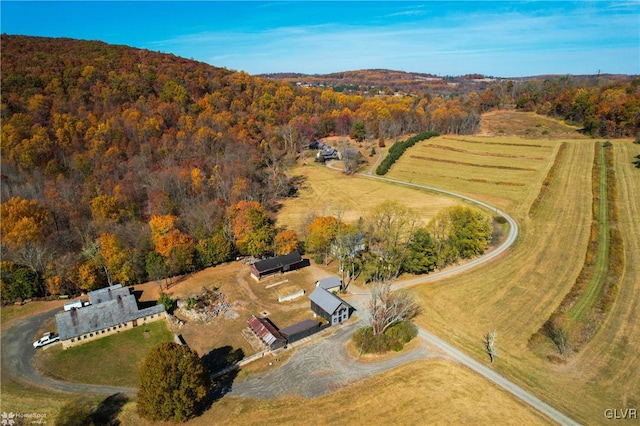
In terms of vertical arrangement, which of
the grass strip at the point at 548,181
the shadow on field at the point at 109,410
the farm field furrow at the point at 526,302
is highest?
the grass strip at the point at 548,181

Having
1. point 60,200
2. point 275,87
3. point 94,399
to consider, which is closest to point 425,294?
point 94,399

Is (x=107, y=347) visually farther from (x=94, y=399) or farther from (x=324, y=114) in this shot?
(x=324, y=114)

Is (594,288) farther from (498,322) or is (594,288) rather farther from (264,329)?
(264,329)

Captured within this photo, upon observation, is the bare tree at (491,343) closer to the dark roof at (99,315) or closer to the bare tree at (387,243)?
the bare tree at (387,243)

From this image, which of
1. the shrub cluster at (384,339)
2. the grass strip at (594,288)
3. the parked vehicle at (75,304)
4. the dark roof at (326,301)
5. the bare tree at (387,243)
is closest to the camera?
the shrub cluster at (384,339)

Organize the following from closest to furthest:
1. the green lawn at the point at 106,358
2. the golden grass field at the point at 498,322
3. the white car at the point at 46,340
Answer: the golden grass field at the point at 498,322
the green lawn at the point at 106,358
the white car at the point at 46,340

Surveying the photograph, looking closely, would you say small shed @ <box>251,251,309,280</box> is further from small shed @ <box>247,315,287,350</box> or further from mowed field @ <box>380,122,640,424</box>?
mowed field @ <box>380,122,640,424</box>

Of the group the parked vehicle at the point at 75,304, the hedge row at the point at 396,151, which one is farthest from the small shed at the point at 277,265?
the hedge row at the point at 396,151
